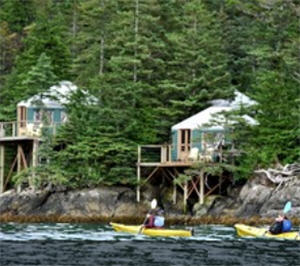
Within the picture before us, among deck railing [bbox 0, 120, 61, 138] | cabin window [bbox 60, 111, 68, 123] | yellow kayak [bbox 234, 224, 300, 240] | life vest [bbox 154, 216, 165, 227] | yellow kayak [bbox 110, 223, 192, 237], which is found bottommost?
yellow kayak [bbox 110, 223, 192, 237]

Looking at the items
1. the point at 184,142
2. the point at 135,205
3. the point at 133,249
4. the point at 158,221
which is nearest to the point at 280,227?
the point at 158,221

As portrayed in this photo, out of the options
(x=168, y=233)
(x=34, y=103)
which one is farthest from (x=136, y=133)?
(x=168, y=233)

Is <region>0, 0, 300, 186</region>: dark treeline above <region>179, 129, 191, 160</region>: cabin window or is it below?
above

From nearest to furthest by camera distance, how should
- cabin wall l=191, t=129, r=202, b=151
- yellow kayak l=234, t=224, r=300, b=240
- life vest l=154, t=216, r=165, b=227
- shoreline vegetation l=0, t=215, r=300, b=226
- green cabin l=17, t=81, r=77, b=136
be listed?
yellow kayak l=234, t=224, r=300, b=240 → life vest l=154, t=216, r=165, b=227 → shoreline vegetation l=0, t=215, r=300, b=226 → cabin wall l=191, t=129, r=202, b=151 → green cabin l=17, t=81, r=77, b=136

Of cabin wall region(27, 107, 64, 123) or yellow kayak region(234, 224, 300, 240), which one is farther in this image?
cabin wall region(27, 107, 64, 123)

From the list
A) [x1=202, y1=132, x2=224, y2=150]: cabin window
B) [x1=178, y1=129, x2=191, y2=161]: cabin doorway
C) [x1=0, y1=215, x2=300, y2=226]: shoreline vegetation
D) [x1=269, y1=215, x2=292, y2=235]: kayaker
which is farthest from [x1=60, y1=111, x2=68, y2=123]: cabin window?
[x1=269, y1=215, x2=292, y2=235]: kayaker

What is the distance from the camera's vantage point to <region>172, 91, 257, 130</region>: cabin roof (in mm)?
47188

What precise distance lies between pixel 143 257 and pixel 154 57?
2703cm

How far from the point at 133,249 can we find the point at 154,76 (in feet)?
77.3

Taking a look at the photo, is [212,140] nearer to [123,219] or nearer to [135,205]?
[135,205]

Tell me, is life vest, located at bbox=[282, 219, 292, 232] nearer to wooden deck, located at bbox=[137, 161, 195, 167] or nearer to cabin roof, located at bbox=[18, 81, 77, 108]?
wooden deck, located at bbox=[137, 161, 195, 167]

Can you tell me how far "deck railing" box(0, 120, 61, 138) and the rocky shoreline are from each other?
11.1 ft

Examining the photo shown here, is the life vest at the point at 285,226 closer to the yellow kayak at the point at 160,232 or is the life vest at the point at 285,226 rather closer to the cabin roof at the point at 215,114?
the yellow kayak at the point at 160,232

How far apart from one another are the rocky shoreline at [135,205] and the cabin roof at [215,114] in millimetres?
3396
